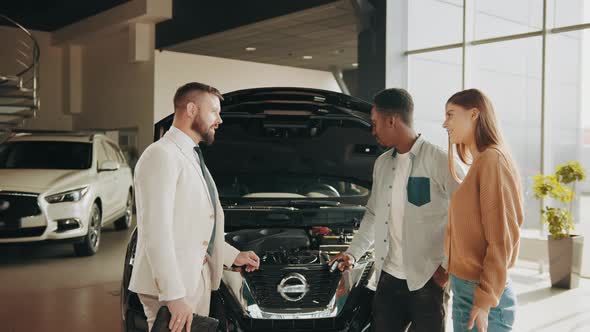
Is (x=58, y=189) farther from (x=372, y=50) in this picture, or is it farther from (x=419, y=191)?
(x=419, y=191)

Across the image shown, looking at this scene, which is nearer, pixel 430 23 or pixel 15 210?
pixel 15 210

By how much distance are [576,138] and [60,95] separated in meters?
13.8

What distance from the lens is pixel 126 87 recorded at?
13.5 meters

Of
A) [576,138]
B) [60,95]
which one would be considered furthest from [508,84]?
[60,95]

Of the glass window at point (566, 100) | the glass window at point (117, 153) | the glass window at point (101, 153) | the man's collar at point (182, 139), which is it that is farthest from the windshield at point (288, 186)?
the glass window at point (117, 153)

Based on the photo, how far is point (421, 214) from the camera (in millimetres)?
2080

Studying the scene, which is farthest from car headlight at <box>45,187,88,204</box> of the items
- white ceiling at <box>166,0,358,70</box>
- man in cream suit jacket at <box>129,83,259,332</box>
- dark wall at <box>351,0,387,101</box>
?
man in cream suit jacket at <box>129,83,259,332</box>

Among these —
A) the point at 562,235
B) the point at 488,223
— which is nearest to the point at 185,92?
the point at 488,223

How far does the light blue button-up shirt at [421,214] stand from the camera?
206cm

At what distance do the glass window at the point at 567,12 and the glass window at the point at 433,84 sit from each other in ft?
4.65

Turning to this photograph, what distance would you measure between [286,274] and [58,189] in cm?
465

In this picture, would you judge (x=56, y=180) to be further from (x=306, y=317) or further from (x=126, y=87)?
(x=126, y=87)

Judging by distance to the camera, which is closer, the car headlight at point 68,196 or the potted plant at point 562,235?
the potted plant at point 562,235

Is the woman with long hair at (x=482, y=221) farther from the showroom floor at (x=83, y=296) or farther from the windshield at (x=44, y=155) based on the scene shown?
the windshield at (x=44, y=155)
